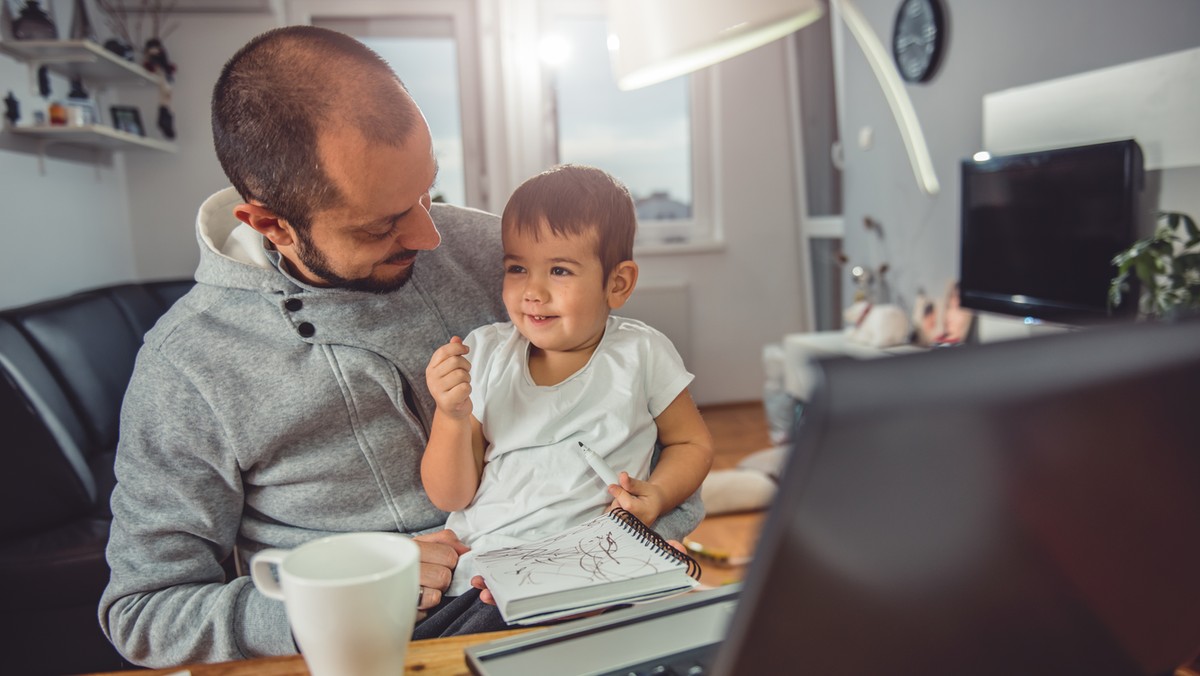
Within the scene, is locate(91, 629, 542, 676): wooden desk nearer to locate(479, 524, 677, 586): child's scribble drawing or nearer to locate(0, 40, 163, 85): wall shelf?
locate(479, 524, 677, 586): child's scribble drawing

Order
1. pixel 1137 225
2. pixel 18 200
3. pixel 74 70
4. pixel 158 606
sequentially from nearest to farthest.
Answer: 1. pixel 158 606
2. pixel 1137 225
3. pixel 18 200
4. pixel 74 70

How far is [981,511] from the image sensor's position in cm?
31

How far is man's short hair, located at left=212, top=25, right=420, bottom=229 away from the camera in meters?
0.90

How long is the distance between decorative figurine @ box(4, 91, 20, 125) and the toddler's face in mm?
2512

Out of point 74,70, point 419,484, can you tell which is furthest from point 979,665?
Result: point 74,70

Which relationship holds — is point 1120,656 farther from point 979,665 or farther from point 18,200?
point 18,200

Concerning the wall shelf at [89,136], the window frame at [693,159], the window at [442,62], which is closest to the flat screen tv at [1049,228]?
the window frame at [693,159]

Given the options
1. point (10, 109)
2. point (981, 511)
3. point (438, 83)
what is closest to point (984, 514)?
point (981, 511)

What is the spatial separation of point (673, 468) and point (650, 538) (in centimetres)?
25

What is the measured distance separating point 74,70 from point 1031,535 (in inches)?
147

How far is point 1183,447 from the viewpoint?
349mm

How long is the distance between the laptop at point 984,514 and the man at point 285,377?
64 cm

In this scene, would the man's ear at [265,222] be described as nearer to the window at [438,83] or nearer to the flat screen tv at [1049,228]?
the flat screen tv at [1049,228]

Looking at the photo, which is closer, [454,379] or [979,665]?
[979,665]
